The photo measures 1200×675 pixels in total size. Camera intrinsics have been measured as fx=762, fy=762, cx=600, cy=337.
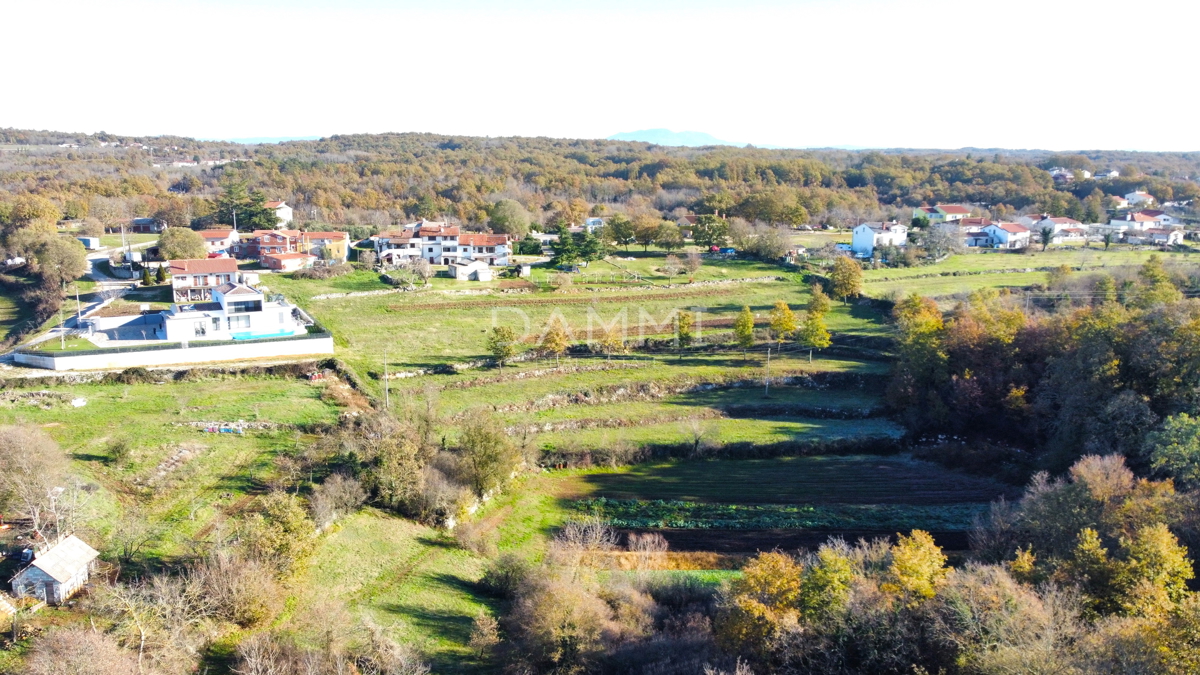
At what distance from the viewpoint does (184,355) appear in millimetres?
31594

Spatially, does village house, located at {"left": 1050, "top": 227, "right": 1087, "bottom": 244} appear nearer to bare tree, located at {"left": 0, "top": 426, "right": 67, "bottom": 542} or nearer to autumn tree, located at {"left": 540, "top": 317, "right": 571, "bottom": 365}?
autumn tree, located at {"left": 540, "top": 317, "right": 571, "bottom": 365}

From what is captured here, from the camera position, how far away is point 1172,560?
13828 mm

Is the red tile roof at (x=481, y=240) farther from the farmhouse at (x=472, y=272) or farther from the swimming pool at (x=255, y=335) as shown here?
the swimming pool at (x=255, y=335)

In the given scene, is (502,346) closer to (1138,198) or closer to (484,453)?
(484,453)

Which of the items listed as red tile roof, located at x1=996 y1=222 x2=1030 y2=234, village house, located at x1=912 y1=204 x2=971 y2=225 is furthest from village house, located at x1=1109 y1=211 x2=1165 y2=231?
village house, located at x1=912 y1=204 x2=971 y2=225

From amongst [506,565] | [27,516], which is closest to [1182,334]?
[506,565]

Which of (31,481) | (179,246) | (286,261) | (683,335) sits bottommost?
(31,481)

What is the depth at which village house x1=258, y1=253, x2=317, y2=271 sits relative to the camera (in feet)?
159

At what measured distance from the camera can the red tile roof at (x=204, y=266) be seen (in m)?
40.0

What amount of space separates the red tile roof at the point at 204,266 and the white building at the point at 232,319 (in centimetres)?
438

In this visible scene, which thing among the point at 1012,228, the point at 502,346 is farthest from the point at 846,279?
the point at 1012,228

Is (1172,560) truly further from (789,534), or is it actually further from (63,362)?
(63,362)

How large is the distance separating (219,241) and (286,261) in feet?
23.2

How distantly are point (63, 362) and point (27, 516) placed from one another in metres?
14.9
